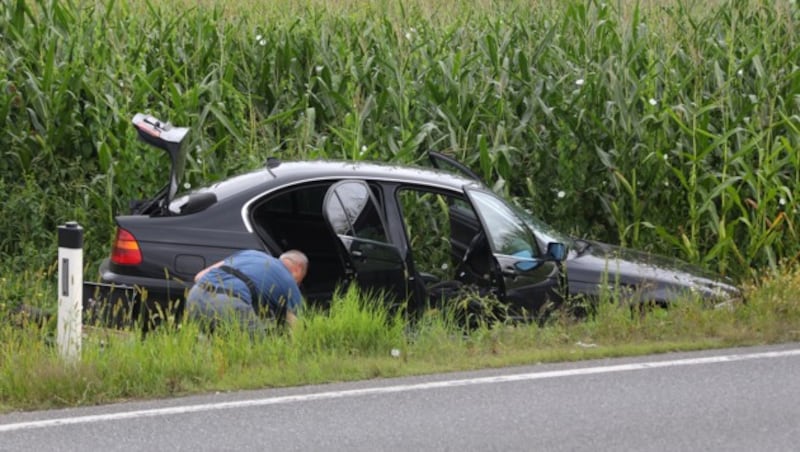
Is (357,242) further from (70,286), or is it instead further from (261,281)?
(70,286)

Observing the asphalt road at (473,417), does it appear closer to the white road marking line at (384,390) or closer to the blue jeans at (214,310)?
the white road marking line at (384,390)

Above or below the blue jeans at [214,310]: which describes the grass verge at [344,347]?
below

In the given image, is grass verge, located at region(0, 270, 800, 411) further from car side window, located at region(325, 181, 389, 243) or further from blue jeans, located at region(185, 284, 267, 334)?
car side window, located at region(325, 181, 389, 243)

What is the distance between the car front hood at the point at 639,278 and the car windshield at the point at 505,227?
1.05ft

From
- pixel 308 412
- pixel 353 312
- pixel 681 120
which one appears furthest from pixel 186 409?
pixel 681 120

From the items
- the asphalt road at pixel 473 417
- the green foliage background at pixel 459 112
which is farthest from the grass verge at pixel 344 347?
the green foliage background at pixel 459 112

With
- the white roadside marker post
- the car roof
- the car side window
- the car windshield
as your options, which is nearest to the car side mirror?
the car windshield

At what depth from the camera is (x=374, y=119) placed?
1366 centimetres

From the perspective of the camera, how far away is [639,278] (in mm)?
10406

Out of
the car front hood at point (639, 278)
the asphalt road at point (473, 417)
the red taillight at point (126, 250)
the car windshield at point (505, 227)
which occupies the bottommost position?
the asphalt road at point (473, 417)

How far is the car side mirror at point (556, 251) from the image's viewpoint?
1004 cm

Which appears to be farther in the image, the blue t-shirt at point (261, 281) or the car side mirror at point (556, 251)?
the car side mirror at point (556, 251)

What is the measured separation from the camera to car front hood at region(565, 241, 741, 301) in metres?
10.3

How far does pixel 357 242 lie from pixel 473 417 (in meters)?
2.53
